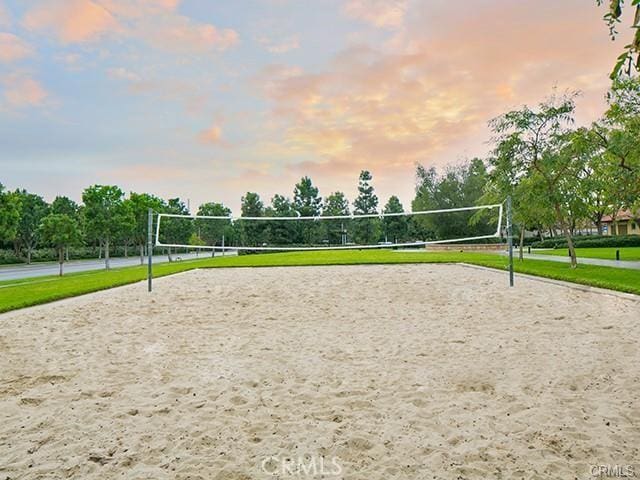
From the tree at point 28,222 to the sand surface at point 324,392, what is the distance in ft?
134

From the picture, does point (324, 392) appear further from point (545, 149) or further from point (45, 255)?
point (45, 255)

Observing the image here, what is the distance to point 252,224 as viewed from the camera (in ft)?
157

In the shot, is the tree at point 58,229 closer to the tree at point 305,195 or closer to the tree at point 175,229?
the tree at point 175,229

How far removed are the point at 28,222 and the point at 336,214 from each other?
1308 inches

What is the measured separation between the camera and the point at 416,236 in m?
49.1

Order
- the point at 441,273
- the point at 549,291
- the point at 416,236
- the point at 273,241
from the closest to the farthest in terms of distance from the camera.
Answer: the point at 549,291
the point at 441,273
the point at 273,241
the point at 416,236

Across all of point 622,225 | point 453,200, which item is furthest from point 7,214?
point 622,225

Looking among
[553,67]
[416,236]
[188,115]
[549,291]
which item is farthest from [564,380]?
[416,236]

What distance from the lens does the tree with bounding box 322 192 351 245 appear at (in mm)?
44312

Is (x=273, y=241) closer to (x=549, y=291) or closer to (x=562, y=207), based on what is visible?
(x=562, y=207)

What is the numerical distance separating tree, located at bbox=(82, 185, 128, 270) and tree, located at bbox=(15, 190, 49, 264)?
16.5 metres

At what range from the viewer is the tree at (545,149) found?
12188 mm

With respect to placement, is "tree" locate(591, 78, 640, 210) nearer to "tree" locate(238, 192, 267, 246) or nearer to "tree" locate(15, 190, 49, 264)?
"tree" locate(238, 192, 267, 246)

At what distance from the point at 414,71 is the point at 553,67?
15.2 feet
